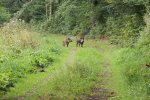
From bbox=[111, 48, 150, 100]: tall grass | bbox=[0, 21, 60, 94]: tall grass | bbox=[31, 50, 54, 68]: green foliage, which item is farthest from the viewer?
bbox=[31, 50, 54, 68]: green foliage

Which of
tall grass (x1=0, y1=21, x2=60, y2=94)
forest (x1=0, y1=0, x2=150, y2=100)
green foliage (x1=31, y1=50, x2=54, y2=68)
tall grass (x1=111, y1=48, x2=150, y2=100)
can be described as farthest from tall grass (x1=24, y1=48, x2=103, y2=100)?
green foliage (x1=31, y1=50, x2=54, y2=68)

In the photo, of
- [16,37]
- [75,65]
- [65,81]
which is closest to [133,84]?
[65,81]

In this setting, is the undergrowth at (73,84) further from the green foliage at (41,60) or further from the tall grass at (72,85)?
the green foliage at (41,60)

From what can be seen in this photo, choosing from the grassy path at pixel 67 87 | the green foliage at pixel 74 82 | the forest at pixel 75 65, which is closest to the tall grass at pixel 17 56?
the forest at pixel 75 65

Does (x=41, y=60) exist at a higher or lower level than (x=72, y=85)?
higher

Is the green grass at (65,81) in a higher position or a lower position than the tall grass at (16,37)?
lower

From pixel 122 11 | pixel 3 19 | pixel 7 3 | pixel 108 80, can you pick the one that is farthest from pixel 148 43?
pixel 7 3

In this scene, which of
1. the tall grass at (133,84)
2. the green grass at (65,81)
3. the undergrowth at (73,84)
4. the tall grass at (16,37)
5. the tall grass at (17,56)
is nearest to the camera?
the tall grass at (133,84)

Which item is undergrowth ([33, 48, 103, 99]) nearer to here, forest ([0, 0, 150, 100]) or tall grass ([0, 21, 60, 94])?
forest ([0, 0, 150, 100])

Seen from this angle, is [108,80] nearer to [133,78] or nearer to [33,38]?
[133,78]

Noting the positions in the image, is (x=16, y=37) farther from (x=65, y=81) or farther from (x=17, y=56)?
(x=65, y=81)

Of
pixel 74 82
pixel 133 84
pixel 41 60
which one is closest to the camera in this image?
pixel 133 84

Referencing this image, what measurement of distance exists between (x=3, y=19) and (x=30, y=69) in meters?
15.1

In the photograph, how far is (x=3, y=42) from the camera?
11477 mm
